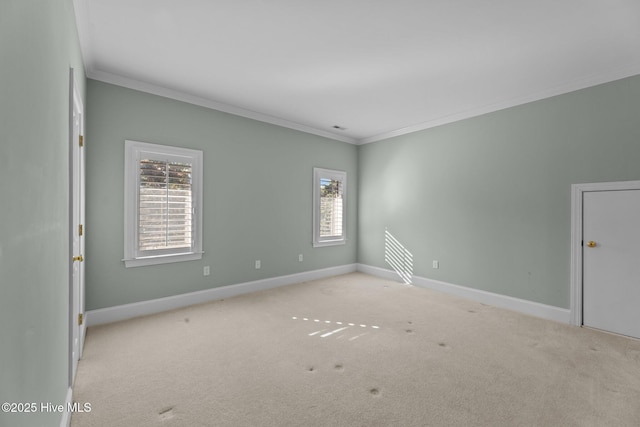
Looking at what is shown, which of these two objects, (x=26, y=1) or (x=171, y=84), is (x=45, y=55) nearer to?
(x=26, y=1)

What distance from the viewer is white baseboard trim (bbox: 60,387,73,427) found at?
1663 mm

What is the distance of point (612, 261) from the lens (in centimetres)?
318

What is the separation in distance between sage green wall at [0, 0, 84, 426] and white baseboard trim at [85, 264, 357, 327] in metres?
1.64

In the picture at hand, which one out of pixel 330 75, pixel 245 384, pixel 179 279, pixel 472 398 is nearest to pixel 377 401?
pixel 472 398

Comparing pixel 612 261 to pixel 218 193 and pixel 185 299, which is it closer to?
pixel 218 193

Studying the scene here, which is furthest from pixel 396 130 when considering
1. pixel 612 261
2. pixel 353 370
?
pixel 353 370

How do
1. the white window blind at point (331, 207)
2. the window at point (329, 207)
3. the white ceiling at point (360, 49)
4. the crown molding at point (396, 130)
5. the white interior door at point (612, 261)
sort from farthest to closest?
the white window blind at point (331, 207) → the window at point (329, 207) → the crown molding at point (396, 130) → the white interior door at point (612, 261) → the white ceiling at point (360, 49)

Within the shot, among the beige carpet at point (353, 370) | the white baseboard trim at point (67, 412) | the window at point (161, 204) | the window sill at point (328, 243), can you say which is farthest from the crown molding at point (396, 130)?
the white baseboard trim at point (67, 412)

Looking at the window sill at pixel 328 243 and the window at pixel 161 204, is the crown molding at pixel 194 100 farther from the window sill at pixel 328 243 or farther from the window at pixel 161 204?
the window sill at pixel 328 243

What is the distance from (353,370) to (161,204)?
2906mm

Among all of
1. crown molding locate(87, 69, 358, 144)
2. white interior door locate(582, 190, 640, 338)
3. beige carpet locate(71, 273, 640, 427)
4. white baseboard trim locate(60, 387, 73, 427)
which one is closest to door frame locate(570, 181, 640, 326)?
white interior door locate(582, 190, 640, 338)

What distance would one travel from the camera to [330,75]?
11.0 ft

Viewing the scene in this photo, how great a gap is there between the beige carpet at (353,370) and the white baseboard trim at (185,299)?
0.15m

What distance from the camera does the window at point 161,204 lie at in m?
3.42
